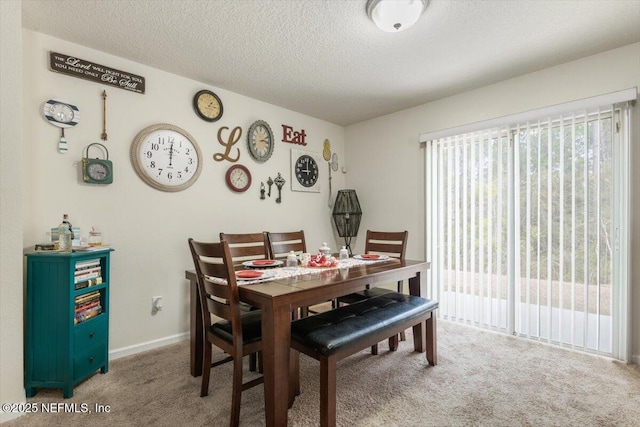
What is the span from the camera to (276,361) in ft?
4.81

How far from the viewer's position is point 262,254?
256cm

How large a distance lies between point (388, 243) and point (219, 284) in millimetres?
1653

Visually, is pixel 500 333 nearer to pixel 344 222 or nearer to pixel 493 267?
pixel 493 267

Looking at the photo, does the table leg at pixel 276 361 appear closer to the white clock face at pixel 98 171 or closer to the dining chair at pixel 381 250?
the dining chair at pixel 381 250

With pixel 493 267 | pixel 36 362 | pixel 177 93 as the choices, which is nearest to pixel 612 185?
pixel 493 267

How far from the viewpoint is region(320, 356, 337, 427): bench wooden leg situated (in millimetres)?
1526

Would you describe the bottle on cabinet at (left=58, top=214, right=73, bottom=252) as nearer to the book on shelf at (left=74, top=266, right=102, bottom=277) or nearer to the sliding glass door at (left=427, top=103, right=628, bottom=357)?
the book on shelf at (left=74, top=266, right=102, bottom=277)

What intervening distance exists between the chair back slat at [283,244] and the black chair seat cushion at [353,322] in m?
0.83

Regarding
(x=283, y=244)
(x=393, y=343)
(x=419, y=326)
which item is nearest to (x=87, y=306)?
(x=283, y=244)

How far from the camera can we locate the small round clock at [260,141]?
3281 millimetres

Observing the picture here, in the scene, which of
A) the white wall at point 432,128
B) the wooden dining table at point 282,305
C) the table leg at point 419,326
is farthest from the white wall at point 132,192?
the table leg at point 419,326

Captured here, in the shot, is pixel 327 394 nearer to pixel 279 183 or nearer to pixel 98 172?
pixel 98 172

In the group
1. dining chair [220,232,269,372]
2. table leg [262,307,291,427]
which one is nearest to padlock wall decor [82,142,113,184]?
dining chair [220,232,269,372]

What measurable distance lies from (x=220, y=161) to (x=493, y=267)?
9.48ft
